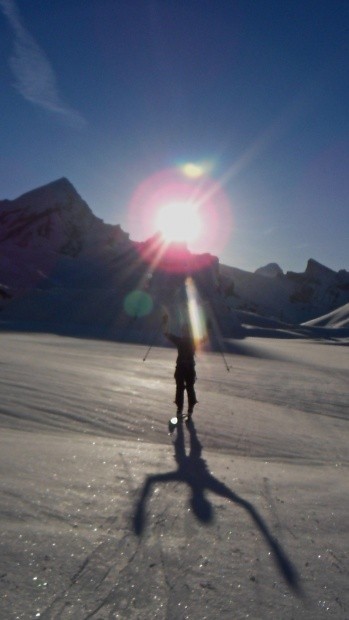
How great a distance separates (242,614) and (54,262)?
8451 cm

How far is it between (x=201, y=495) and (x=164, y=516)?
0.71 metres

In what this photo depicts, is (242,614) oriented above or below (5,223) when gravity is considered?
below

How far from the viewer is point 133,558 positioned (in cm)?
342

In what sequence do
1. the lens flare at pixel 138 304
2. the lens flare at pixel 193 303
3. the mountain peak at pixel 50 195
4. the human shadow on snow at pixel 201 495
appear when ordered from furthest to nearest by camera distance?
the mountain peak at pixel 50 195 < the lens flare at pixel 193 303 < the lens flare at pixel 138 304 < the human shadow on snow at pixel 201 495

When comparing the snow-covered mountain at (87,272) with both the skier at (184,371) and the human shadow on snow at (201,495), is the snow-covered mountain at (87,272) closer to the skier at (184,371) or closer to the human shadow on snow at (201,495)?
the skier at (184,371)

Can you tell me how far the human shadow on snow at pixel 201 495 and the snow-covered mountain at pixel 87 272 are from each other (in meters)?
36.1

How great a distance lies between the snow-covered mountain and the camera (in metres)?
49.4

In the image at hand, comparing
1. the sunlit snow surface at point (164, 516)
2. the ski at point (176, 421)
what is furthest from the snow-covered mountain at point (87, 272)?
the sunlit snow surface at point (164, 516)

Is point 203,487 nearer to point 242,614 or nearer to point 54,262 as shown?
point 242,614

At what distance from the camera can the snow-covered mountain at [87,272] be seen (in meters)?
49.4

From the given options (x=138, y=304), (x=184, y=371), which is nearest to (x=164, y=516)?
(x=184, y=371)

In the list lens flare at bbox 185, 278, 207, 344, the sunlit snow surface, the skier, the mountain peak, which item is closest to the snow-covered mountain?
the mountain peak

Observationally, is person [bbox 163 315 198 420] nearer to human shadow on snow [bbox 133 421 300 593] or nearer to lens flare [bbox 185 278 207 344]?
human shadow on snow [bbox 133 421 300 593]

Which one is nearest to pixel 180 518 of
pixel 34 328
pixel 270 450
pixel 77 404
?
pixel 270 450
